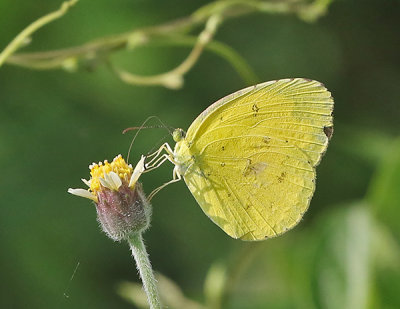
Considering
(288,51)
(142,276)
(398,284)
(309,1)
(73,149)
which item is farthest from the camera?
(288,51)

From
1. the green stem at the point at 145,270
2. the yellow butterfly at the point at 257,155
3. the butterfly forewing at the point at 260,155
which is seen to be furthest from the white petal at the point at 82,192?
the butterfly forewing at the point at 260,155

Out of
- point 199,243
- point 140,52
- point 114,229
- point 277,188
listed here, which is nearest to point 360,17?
point 140,52

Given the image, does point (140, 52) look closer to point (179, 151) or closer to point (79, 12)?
point (79, 12)

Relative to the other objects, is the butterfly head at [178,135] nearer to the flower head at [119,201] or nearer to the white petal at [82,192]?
the flower head at [119,201]

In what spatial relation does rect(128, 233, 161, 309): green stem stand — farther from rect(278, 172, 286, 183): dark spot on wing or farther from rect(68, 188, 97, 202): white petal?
rect(278, 172, 286, 183): dark spot on wing

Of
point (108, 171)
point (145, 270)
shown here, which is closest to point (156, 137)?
point (108, 171)

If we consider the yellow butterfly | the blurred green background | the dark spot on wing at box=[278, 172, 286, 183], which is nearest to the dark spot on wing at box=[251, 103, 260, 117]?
the yellow butterfly

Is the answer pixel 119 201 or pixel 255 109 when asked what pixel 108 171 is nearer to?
pixel 119 201
